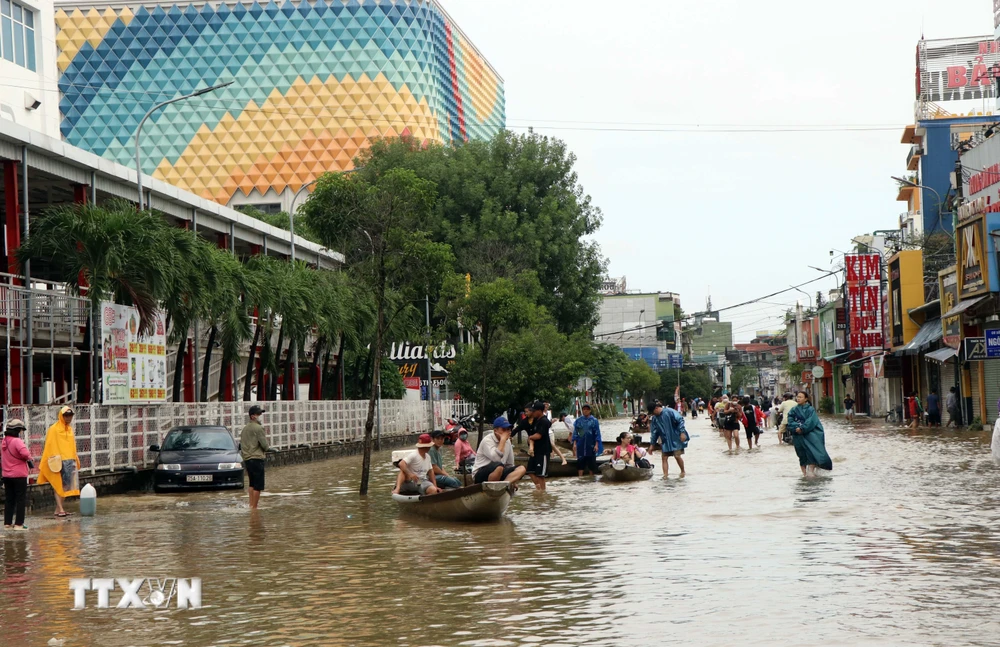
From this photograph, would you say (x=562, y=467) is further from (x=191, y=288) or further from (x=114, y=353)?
(x=114, y=353)

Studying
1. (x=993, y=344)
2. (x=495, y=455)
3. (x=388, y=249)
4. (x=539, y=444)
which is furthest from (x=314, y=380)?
(x=495, y=455)

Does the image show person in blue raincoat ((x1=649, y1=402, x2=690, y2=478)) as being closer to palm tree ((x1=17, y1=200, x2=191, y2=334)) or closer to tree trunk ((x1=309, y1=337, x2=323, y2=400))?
palm tree ((x1=17, y1=200, x2=191, y2=334))

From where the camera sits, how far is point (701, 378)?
151 metres

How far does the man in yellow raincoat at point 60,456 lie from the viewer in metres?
20.0

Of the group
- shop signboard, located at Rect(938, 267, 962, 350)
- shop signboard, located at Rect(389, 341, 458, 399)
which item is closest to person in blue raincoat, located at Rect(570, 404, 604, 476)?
shop signboard, located at Rect(389, 341, 458, 399)

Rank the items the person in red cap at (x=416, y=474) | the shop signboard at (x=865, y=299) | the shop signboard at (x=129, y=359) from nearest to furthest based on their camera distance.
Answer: the person in red cap at (x=416, y=474)
the shop signboard at (x=129, y=359)
the shop signboard at (x=865, y=299)

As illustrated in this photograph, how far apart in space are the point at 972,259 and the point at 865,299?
77.1 ft

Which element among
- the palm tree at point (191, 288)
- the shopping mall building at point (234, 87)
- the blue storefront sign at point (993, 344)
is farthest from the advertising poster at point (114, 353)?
the shopping mall building at point (234, 87)

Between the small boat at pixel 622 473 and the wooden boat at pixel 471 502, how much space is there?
7.89m

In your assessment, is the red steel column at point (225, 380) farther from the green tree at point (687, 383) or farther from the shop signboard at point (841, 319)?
the green tree at point (687, 383)

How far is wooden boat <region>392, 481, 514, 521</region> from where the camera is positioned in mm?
16812

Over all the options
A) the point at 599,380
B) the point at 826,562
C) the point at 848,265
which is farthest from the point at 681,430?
the point at 599,380

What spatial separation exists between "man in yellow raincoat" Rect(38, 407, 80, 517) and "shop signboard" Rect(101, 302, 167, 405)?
6.62m

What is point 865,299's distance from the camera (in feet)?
221
